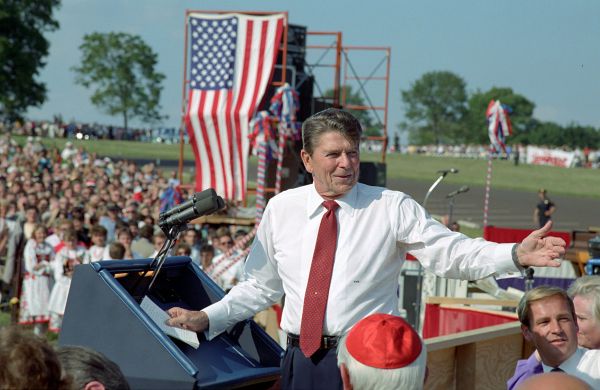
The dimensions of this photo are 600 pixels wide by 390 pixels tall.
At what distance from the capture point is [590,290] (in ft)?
12.7

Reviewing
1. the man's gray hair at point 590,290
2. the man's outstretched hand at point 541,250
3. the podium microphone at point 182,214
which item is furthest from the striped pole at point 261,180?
the man's outstretched hand at point 541,250

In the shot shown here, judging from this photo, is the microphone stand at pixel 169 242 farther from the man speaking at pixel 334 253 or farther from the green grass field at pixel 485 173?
the green grass field at pixel 485 173

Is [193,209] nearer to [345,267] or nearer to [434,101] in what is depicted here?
[345,267]

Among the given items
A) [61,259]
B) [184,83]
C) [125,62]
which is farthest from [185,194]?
[125,62]

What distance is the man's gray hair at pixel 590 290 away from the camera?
3.85m

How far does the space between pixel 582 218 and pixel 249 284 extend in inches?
1223

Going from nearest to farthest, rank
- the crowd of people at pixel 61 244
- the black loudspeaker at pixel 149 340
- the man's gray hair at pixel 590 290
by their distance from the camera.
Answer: the black loudspeaker at pixel 149 340 < the man's gray hair at pixel 590 290 < the crowd of people at pixel 61 244

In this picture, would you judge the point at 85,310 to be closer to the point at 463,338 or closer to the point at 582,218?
the point at 463,338

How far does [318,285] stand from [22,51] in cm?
5657

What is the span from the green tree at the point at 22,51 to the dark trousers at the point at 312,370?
5362cm

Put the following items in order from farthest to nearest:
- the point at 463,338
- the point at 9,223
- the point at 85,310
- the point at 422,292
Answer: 1. the point at 9,223
2. the point at 422,292
3. the point at 463,338
4. the point at 85,310

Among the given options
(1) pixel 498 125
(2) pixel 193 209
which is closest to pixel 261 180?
(1) pixel 498 125

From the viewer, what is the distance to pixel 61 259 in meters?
10.8

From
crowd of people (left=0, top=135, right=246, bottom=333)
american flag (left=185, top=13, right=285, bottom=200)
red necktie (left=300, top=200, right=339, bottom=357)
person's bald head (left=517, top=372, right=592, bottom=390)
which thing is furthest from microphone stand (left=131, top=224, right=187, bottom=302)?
american flag (left=185, top=13, right=285, bottom=200)
